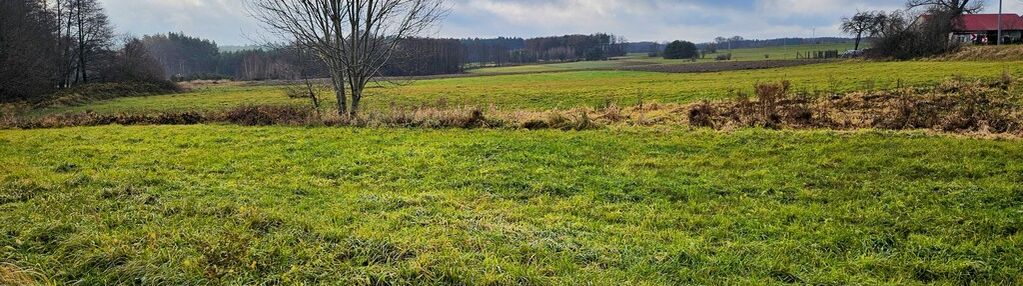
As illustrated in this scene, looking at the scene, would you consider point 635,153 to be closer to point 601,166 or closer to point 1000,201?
point 601,166

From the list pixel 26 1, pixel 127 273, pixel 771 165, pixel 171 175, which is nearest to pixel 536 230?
pixel 127 273

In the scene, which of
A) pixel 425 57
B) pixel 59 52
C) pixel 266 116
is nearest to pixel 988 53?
pixel 266 116

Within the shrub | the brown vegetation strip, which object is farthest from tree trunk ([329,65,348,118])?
the shrub

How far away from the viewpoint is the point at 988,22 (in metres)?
66.2

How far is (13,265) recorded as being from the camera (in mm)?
4195

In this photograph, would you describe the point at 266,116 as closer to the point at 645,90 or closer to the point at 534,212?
the point at 534,212

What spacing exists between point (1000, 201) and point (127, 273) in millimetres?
8037

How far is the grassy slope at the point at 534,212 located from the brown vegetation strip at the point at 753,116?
7.11 ft

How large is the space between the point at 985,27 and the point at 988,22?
1.27m

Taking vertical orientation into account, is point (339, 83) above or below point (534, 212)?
above

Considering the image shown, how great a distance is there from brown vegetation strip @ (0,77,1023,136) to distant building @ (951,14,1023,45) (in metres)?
58.9

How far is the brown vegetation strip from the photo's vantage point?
11.7 metres

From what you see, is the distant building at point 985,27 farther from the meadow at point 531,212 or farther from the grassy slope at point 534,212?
the grassy slope at point 534,212

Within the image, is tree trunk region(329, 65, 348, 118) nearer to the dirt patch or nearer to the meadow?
the meadow
